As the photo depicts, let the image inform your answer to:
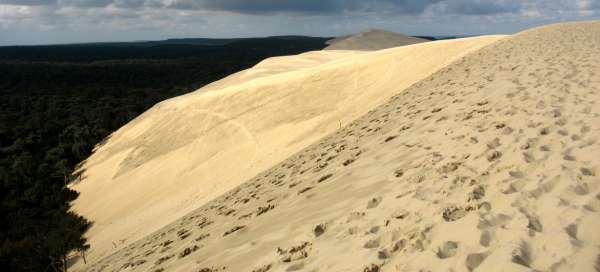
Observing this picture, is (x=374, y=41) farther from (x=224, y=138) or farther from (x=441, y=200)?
(x=441, y=200)

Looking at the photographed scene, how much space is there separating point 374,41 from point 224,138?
3811 inches

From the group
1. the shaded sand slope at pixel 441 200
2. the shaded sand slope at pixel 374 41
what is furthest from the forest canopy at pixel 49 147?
the shaded sand slope at pixel 374 41

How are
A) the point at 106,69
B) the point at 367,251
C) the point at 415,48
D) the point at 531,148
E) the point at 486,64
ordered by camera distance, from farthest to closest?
1. the point at 106,69
2. the point at 415,48
3. the point at 486,64
4. the point at 531,148
5. the point at 367,251

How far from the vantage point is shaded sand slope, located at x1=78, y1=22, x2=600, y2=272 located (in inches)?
140

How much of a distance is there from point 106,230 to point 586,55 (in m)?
15.7

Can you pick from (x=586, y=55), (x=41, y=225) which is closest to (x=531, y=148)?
(x=586, y=55)

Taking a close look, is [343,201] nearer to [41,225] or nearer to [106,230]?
[106,230]

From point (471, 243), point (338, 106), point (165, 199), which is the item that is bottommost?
point (165, 199)

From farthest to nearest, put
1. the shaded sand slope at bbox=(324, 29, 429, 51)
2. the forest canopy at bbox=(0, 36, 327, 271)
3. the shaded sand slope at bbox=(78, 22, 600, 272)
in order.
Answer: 1. the shaded sand slope at bbox=(324, 29, 429, 51)
2. the forest canopy at bbox=(0, 36, 327, 271)
3. the shaded sand slope at bbox=(78, 22, 600, 272)

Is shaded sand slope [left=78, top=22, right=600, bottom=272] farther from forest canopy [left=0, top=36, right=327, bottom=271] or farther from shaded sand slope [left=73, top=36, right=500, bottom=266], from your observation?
forest canopy [left=0, top=36, right=327, bottom=271]

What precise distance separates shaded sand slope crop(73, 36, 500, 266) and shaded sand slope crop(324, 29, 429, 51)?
82.7m

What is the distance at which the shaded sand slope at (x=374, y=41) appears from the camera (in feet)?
362

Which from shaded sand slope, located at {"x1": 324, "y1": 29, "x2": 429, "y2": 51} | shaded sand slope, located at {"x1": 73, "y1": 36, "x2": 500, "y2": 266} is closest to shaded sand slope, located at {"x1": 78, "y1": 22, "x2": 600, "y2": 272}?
shaded sand slope, located at {"x1": 73, "y1": 36, "x2": 500, "y2": 266}

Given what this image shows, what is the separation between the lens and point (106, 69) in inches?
4392
